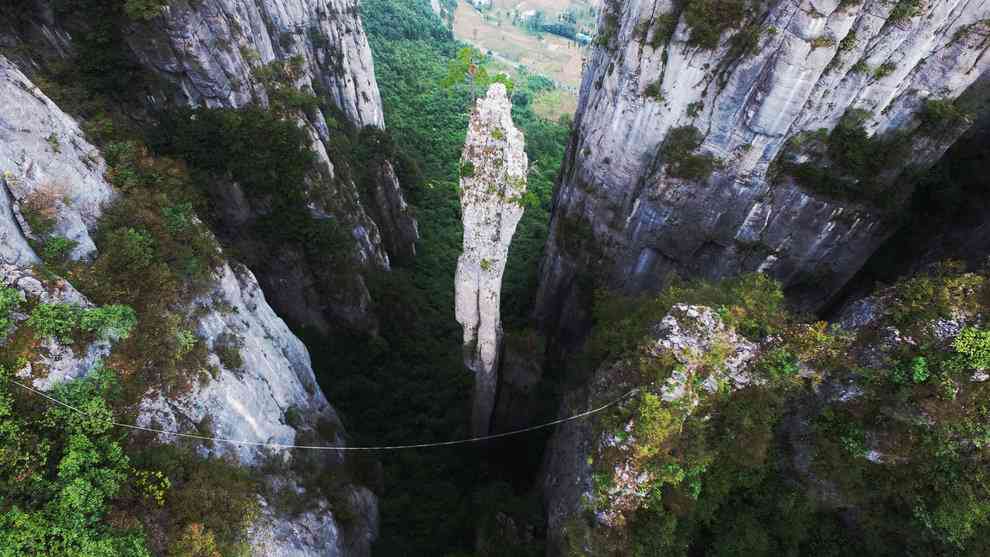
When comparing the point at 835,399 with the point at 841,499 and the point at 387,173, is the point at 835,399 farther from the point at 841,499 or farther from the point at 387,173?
the point at 387,173

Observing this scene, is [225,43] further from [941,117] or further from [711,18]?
[941,117]

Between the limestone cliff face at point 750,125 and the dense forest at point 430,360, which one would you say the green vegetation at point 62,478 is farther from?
the limestone cliff face at point 750,125

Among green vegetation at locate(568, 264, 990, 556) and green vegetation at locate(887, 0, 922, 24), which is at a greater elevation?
green vegetation at locate(887, 0, 922, 24)

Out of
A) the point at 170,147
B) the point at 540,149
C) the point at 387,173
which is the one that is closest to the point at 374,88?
the point at 387,173

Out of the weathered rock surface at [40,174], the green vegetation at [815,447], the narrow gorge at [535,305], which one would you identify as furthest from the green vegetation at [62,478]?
the green vegetation at [815,447]

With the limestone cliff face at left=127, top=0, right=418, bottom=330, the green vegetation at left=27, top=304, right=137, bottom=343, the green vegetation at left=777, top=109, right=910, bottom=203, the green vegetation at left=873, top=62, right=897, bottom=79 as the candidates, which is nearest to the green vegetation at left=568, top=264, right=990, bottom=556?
the green vegetation at left=777, top=109, right=910, bottom=203

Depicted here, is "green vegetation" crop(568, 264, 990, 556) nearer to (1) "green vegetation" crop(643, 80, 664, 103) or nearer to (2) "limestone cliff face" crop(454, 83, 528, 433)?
(2) "limestone cliff face" crop(454, 83, 528, 433)
